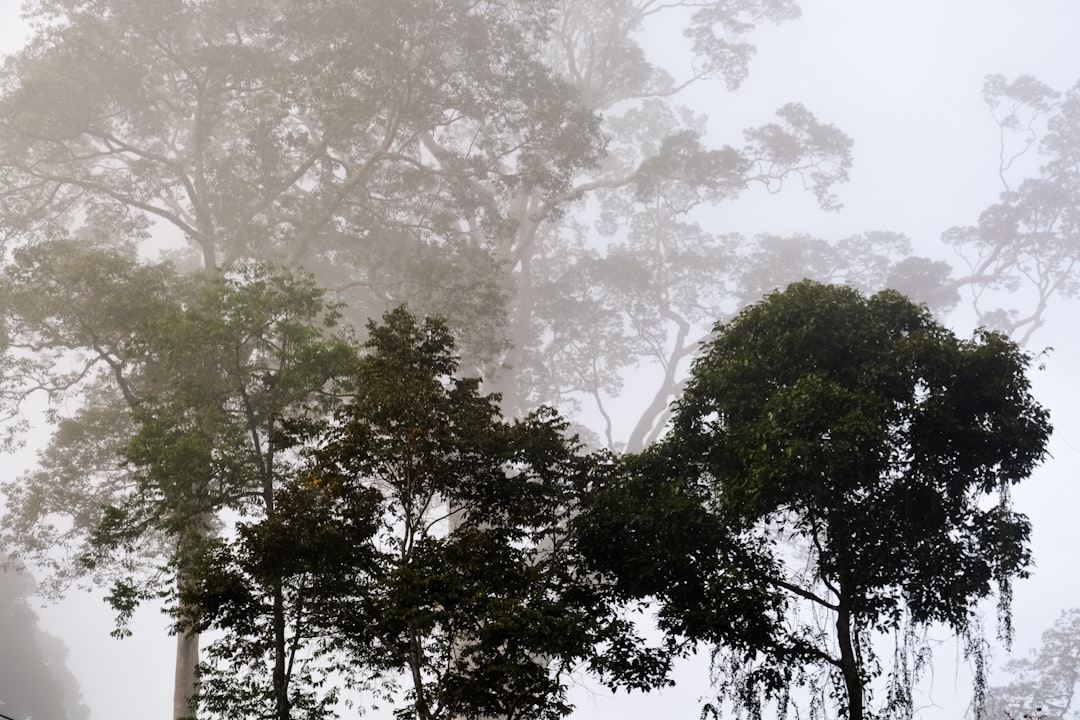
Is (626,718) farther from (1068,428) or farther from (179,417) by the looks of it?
(179,417)

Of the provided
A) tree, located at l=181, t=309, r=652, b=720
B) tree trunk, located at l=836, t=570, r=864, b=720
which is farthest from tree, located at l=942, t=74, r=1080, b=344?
tree, located at l=181, t=309, r=652, b=720

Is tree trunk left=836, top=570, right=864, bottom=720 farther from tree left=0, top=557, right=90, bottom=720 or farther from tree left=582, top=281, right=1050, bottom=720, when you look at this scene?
tree left=0, top=557, right=90, bottom=720

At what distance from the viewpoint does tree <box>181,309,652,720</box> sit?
11.3m

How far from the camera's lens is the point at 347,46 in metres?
24.1

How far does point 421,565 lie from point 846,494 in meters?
5.53

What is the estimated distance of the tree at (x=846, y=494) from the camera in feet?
41.0

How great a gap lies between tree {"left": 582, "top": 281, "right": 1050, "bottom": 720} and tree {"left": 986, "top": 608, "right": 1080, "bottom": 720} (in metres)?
24.1

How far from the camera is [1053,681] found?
3450 centimetres

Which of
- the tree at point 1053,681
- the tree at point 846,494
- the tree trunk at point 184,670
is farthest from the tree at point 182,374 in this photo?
the tree at point 1053,681

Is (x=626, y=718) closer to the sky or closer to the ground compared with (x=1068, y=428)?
closer to the ground

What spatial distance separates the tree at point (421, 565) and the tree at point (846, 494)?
122 centimetres

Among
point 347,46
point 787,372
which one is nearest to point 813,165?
point 347,46

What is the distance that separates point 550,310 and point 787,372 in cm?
2353

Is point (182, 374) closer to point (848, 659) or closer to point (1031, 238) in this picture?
point (848, 659)
